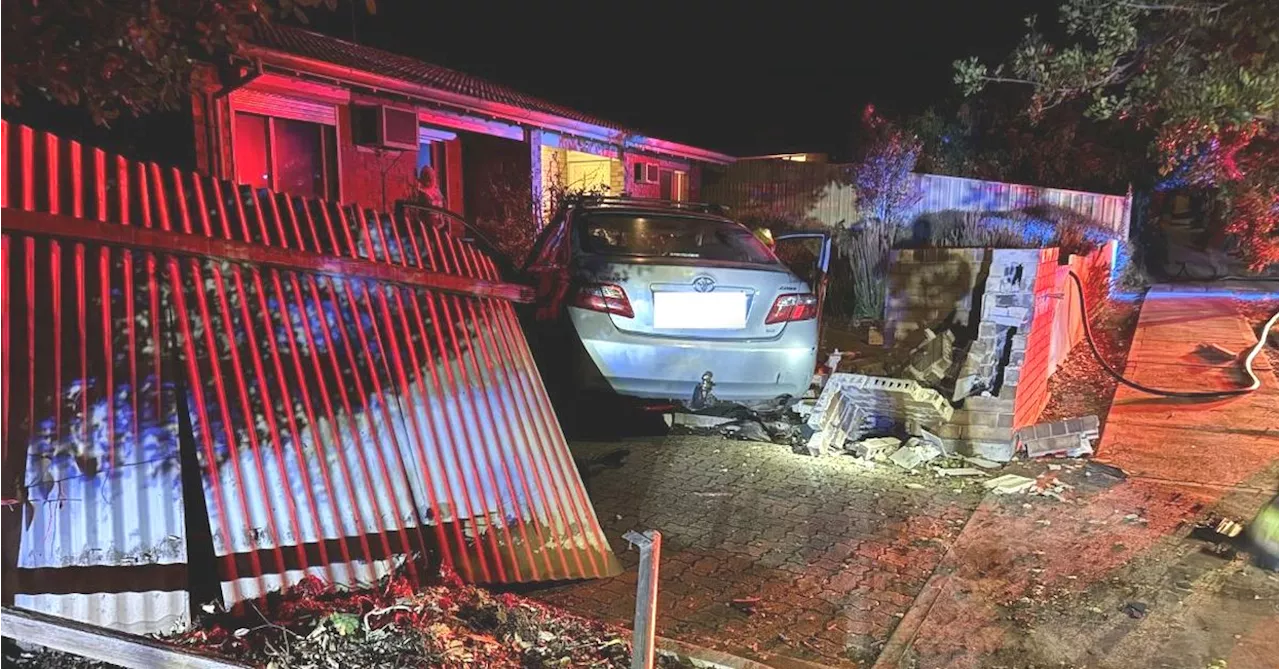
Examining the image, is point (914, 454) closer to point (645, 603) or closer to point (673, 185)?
point (645, 603)

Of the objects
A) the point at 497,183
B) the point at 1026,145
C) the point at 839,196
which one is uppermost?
the point at 1026,145

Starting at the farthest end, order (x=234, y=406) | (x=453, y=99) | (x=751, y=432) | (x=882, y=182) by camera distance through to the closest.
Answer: (x=882, y=182)
(x=453, y=99)
(x=751, y=432)
(x=234, y=406)

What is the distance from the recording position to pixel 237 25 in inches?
142

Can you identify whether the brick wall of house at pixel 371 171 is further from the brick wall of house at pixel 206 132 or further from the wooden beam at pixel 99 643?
the wooden beam at pixel 99 643

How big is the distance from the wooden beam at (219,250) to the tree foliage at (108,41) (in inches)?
31.8

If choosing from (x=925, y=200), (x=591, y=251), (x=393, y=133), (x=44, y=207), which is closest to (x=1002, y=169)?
(x=925, y=200)

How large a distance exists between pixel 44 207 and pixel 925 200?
48.4 feet

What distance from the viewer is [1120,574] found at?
159 inches

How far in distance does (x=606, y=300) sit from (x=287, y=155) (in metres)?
5.98

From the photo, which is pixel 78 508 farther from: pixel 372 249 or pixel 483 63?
pixel 483 63

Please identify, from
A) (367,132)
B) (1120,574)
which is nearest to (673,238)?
(1120,574)

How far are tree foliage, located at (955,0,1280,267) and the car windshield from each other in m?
3.50

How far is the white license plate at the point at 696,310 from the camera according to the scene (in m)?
5.36

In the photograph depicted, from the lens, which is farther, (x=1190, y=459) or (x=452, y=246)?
(x=1190, y=459)
